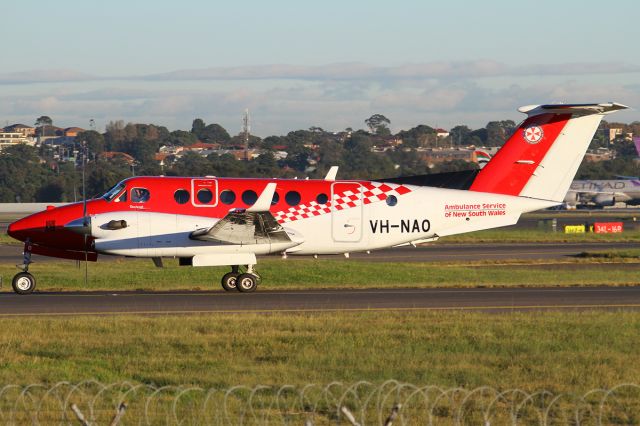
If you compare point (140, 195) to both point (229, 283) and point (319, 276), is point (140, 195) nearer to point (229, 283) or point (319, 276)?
point (229, 283)

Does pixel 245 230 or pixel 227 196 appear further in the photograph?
pixel 227 196

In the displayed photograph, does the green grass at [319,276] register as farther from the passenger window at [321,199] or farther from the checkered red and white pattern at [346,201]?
the passenger window at [321,199]

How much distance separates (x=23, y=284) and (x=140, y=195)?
3543mm

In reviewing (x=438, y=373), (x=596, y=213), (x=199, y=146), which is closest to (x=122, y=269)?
Result: (x=438, y=373)

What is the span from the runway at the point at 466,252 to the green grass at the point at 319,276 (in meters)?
5.36

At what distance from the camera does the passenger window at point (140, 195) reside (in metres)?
26.5

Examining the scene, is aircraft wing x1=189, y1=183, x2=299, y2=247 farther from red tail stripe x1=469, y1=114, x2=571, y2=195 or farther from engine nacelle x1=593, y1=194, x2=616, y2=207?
engine nacelle x1=593, y1=194, x2=616, y2=207

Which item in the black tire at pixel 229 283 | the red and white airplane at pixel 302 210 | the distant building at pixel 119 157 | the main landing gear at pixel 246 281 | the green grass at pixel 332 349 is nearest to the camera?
the green grass at pixel 332 349

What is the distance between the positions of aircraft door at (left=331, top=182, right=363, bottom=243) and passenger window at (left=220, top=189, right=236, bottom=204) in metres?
2.61

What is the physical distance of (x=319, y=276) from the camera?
31.9 meters

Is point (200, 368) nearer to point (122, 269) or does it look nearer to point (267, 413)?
point (267, 413)

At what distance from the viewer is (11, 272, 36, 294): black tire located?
25641 mm

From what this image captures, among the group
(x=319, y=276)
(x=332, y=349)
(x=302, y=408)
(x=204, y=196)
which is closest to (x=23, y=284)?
(x=204, y=196)

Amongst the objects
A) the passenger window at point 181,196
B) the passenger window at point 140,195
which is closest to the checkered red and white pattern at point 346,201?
the passenger window at point 181,196
